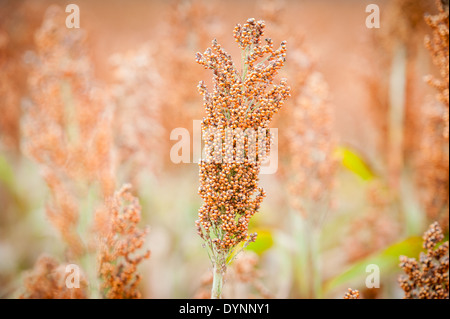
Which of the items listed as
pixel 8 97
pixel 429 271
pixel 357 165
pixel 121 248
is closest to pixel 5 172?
pixel 8 97

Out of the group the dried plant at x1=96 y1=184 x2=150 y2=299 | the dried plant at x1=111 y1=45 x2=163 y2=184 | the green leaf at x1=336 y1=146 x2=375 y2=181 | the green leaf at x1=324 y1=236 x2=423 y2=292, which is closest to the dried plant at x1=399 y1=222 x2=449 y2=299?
the green leaf at x1=324 y1=236 x2=423 y2=292

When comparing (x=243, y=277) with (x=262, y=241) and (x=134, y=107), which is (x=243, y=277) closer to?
(x=262, y=241)

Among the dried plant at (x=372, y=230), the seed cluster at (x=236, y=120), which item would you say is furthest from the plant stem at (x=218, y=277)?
the dried plant at (x=372, y=230)

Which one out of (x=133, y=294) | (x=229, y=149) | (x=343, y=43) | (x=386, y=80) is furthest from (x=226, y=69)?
(x=343, y=43)

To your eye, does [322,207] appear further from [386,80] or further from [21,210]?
[21,210]

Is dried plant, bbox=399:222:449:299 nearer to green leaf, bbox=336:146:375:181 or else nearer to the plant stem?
the plant stem
